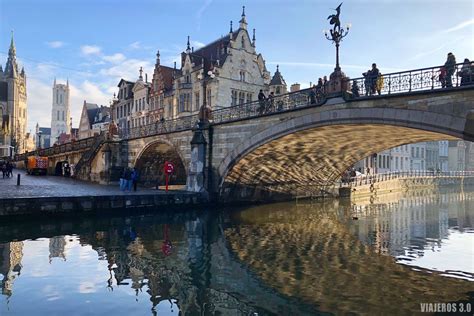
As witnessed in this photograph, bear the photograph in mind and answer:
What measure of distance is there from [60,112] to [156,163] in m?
130

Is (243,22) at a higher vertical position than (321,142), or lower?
higher

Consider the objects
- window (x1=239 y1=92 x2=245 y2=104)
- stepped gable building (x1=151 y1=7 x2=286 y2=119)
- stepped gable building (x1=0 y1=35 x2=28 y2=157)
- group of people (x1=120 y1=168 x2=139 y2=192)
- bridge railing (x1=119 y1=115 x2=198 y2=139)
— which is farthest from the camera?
stepped gable building (x1=0 y1=35 x2=28 y2=157)

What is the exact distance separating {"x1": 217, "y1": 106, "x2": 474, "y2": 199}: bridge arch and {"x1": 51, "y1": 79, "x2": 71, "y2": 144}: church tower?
136 m

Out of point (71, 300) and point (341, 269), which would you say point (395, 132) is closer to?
point (341, 269)

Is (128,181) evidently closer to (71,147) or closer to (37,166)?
(71,147)

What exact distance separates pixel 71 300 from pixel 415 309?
7016mm

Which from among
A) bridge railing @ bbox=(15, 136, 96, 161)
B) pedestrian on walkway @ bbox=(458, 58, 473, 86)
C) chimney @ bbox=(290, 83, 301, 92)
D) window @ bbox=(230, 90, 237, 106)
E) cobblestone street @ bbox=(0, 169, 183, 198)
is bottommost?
cobblestone street @ bbox=(0, 169, 183, 198)

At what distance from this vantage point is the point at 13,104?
102750 millimetres

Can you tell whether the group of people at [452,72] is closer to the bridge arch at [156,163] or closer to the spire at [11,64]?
the bridge arch at [156,163]

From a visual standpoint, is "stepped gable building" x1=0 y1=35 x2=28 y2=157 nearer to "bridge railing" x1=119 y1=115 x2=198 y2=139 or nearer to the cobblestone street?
"bridge railing" x1=119 y1=115 x2=198 y2=139

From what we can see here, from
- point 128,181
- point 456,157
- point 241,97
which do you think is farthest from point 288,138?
point 456,157

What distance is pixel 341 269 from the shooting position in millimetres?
11367

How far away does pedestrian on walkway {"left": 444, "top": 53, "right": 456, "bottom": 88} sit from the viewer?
573 inches

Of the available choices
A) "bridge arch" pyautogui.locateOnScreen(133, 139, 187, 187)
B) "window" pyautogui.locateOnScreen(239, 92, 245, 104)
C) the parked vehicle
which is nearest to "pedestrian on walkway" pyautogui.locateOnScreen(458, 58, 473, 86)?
"bridge arch" pyautogui.locateOnScreen(133, 139, 187, 187)
